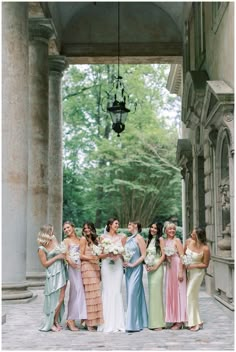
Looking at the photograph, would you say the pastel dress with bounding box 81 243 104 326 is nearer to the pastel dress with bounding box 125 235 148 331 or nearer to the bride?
the bride

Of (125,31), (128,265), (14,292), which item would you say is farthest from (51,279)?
(125,31)

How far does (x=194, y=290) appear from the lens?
9086 millimetres

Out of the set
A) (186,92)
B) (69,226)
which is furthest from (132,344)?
(186,92)

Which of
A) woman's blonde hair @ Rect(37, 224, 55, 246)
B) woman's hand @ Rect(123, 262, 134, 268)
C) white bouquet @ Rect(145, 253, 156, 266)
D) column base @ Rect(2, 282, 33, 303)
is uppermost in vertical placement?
woman's blonde hair @ Rect(37, 224, 55, 246)

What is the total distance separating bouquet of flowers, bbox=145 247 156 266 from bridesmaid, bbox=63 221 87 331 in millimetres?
1100

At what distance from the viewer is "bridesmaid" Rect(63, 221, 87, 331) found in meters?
8.91

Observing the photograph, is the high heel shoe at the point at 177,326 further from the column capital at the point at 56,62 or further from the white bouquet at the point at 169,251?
the column capital at the point at 56,62

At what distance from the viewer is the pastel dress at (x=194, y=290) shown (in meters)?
8.88

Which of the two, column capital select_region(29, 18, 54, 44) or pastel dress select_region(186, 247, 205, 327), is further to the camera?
column capital select_region(29, 18, 54, 44)

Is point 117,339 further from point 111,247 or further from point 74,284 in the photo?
point 111,247

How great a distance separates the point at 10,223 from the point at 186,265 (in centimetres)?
401

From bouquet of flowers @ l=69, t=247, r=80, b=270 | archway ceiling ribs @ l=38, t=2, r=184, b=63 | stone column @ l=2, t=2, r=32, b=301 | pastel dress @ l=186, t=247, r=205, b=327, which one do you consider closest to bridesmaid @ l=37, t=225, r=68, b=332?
bouquet of flowers @ l=69, t=247, r=80, b=270

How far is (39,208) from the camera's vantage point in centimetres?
1554

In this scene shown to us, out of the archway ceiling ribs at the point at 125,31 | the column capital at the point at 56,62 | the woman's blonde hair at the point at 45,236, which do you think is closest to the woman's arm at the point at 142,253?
the woman's blonde hair at the point at 45,236
